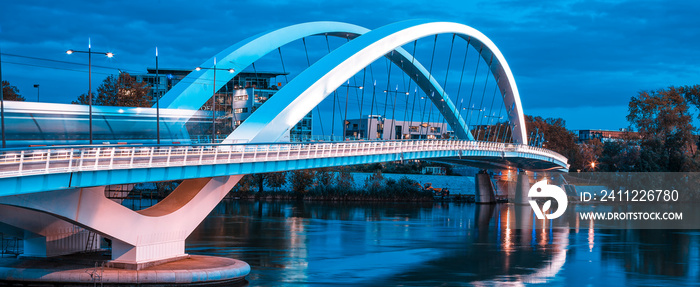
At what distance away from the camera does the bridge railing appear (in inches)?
805

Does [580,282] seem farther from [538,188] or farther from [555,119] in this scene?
[555,119]

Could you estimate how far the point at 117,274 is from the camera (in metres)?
24.8

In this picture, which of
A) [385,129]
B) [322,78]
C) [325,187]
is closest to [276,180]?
[325,187]

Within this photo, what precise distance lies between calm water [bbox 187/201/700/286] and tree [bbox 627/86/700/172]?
1238 inches

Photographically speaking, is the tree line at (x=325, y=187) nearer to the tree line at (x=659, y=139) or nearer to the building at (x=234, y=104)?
the building at (x=234, y=104)

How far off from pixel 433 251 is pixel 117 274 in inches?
724

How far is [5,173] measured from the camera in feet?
63.2

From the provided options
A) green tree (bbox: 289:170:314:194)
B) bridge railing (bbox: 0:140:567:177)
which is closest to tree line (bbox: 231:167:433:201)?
green tree (bbox: 289:170:314:194)

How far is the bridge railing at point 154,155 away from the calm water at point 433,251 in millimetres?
4618

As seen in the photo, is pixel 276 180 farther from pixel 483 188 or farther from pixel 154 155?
pixel 154 155

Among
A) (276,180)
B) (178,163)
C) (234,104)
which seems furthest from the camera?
(276,180)

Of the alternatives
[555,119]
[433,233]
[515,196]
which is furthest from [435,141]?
[555,119]

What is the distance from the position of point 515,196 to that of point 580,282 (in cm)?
5710

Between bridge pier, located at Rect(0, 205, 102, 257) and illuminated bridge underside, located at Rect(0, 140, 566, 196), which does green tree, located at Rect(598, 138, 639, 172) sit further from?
bridge pier, located at Rect(0, 205, 102, 257)
